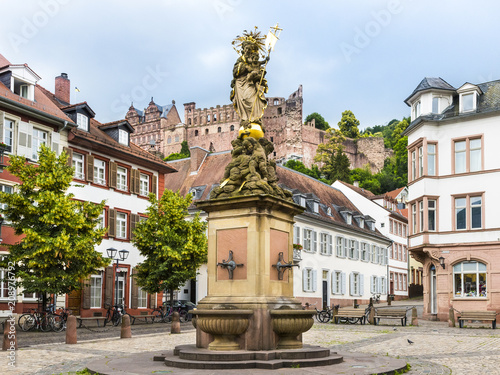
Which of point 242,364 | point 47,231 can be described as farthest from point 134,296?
point 242,364

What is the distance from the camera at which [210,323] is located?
10.8m

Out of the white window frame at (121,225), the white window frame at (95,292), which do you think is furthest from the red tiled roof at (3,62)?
the white window frame at (95,292)

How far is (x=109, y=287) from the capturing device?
32.3m

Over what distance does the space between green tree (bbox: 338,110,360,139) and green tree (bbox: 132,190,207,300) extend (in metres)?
100

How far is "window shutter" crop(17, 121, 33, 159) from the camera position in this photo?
2770cm

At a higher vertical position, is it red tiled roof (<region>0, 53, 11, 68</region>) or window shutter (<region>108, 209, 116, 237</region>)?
red tiled roof (<region>0, 53, 11, 68</region>)

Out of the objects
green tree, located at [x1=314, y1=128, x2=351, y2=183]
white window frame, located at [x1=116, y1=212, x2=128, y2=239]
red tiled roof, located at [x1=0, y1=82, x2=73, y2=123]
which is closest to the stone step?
red tiled roof, located at [x1=0, y1=82, x2=73, y2=123]

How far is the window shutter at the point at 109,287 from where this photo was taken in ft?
105

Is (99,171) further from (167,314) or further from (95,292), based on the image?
(167,314)

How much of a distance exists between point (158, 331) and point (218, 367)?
45.5ft

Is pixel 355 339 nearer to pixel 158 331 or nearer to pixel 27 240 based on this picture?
pixel 158 331

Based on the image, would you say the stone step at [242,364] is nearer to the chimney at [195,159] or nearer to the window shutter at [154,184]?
the window shutter at [154,184]

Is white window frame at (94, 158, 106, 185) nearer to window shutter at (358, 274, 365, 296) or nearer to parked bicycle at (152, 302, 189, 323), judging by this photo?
parked bicycle at (152, 302, 189, 323)

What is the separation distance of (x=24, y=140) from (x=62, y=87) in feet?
34.5
